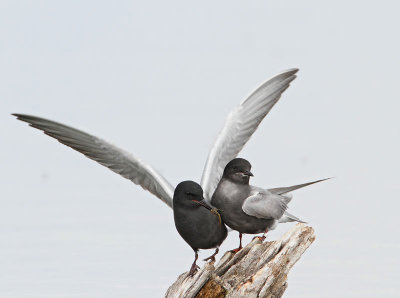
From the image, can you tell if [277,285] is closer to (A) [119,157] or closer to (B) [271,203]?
(B) [271,203]

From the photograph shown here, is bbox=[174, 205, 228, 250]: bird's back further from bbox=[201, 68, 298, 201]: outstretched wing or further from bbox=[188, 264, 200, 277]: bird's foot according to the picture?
bbox=[201, 68, 298, 201]: outstretched wing

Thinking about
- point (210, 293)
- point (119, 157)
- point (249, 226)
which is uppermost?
point (119, 157)

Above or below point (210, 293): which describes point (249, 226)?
above

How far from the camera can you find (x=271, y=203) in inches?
378

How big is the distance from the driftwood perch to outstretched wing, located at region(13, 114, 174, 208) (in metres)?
1.53

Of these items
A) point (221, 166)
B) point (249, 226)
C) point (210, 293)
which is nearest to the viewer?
point (210, 293)

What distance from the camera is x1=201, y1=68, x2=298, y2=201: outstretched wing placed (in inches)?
445

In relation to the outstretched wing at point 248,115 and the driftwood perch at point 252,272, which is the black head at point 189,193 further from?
the outstretched wing at point 248,115

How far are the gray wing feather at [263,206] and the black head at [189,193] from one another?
627 mm

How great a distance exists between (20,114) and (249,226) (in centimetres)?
362

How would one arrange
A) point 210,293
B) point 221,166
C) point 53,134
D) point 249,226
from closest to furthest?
1. point 210,293
2. point 249,226
3. point 53,134
4. point 221,166

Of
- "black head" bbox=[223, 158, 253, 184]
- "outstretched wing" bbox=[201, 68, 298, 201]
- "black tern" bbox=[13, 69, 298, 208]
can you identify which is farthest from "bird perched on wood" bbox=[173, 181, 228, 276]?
"outstretched wing" bbox=[201, 68, 298, 201]

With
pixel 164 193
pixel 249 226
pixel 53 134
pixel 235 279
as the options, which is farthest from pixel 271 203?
pixel 53 134

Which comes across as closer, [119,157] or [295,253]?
[295,253]
